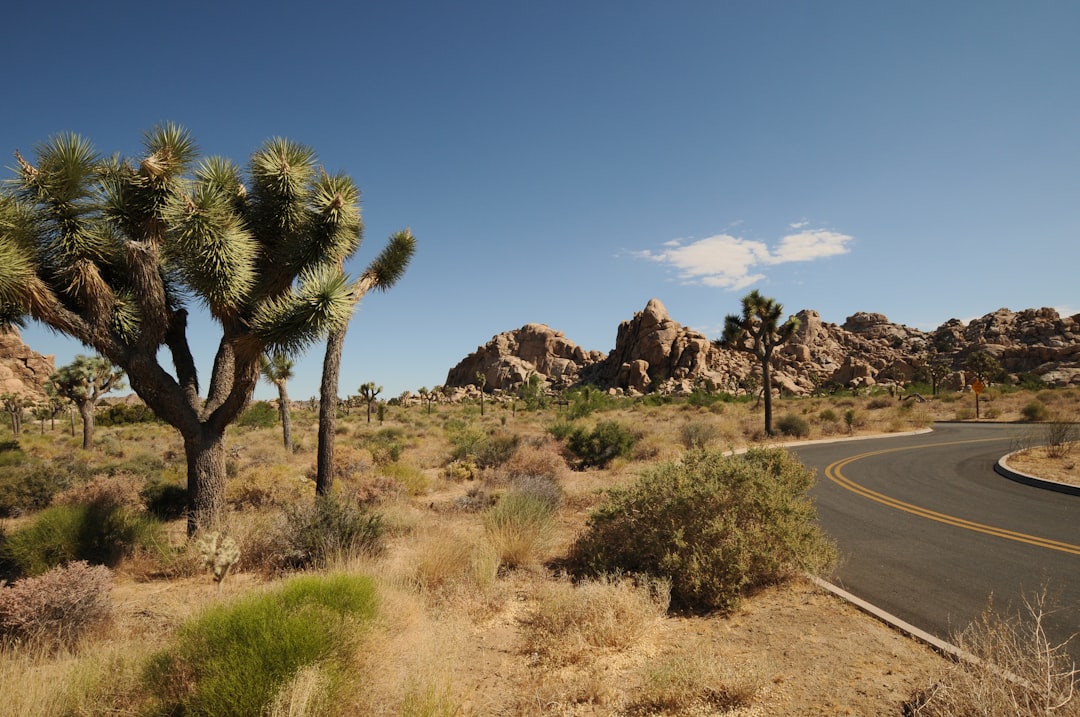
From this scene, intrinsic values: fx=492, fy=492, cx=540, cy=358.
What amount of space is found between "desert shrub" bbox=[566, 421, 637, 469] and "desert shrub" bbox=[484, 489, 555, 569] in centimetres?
837

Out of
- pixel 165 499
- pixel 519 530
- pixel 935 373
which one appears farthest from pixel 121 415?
pixel 935 373

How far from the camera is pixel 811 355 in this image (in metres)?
106

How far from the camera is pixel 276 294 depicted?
9.37 metres

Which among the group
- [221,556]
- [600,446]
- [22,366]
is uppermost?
[22,366]

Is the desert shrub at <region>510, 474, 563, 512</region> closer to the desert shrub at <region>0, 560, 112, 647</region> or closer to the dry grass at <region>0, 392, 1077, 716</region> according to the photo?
the dry grass at <region>0, 392, 1077, 716</region>

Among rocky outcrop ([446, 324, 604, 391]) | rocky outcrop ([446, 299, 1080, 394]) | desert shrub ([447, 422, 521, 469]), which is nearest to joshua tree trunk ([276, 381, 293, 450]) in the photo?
desert shrub ([447, 422, 521, 469])

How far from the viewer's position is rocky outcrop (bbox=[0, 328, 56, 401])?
2896 inches

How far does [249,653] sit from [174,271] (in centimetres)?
836

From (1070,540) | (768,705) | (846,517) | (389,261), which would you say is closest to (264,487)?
(389,261)

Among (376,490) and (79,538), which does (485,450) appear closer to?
(376,490)

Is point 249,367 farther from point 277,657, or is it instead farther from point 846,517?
point 846,517

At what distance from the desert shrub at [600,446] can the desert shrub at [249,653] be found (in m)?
13.3

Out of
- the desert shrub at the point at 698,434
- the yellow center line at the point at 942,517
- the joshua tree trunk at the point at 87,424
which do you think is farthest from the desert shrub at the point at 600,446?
the joshua tree trunk at the point at 87,424

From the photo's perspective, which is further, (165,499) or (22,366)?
(22,366)
